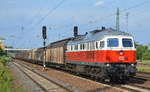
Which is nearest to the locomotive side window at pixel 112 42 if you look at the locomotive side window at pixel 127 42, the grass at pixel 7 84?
the locomotive side window at pixel 127 42

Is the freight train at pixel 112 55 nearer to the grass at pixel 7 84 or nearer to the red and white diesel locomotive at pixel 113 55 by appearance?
the red and white diesel locomotive at pixel 113 55

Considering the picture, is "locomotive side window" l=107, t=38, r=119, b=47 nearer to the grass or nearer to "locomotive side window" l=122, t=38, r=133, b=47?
"locomotive side window" l=122, t=38, r=133, b=47

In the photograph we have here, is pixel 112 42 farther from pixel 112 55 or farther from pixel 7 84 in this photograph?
pixel 7 84

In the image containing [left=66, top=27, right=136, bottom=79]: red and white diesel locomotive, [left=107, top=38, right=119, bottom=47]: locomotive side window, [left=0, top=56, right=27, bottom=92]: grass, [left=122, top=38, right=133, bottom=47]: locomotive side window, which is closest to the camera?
[left=0, top=56, right=27, bottom=92]: grass

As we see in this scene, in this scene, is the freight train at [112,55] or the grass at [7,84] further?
the freight train at [112,55]

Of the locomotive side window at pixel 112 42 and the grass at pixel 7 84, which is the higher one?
the locomotive side window at pixel 112 42

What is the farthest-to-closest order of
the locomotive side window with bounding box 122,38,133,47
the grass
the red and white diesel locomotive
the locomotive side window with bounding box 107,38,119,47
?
1. the locomotive side window with bounding box 122,38,133,47
2. the locomotive side window with bounding box 107,38,119,47
3. the red and white diesel locomotive
4. the grass

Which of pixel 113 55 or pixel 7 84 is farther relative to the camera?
pixel 113 55

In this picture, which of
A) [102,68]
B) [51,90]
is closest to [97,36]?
[102,68]

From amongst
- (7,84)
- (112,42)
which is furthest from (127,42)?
(7,84)

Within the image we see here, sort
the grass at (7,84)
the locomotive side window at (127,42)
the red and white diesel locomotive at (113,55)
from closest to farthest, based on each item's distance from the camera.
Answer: the grass at (7,84) → the red and white diesel locomotive at (113,55) → the locomotive side window at (127,42)

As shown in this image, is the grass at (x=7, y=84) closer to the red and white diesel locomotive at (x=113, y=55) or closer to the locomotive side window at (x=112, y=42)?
the red and white diesel locomotive at (x=113, y=55)

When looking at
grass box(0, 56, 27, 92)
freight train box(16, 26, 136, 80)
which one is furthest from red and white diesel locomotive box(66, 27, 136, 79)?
grass box(0, 56, 27, 92)

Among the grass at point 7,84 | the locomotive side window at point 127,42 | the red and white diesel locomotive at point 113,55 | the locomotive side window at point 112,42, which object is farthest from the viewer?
the locomotive side window at point 127,42
